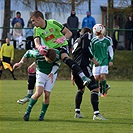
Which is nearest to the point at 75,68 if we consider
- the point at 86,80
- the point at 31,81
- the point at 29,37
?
the point at 86,80

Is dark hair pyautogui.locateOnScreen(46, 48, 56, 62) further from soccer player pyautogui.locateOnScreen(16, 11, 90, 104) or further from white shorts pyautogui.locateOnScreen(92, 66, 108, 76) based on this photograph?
white shorts pyautogui.locateOnScreen(92, 66, 108, 76)

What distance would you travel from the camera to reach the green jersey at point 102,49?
62.4ft

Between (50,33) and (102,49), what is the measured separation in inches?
279

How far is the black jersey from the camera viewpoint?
13234 millimetres

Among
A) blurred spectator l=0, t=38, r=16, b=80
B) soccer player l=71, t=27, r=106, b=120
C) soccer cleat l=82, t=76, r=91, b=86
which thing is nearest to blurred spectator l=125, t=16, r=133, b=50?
blurred spectator l=0, t=38, r=16, b=80

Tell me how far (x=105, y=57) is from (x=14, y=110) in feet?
19.9

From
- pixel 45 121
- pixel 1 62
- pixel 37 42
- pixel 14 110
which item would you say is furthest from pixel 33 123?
pixel 1 62

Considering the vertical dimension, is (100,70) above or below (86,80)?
below

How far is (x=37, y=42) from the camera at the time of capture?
12.5m

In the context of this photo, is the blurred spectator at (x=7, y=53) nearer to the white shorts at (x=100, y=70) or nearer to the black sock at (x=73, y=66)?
the white shorts at (x=100, y=70)

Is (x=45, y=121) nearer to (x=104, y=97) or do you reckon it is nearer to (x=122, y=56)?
(x=104, y=97)

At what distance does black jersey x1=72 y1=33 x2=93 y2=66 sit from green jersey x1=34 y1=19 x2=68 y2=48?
80 centimetres

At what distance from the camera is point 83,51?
13305 millimetres

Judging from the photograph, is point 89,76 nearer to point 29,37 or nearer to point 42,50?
point 42,50
